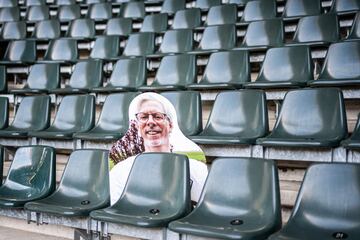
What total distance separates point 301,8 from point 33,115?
149 centimetres

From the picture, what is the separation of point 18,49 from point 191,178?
7.02ft

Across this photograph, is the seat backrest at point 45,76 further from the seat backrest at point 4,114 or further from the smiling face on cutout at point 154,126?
the smiling face on cutout at point 154,126

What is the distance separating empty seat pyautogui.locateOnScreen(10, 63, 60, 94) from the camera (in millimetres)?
2656

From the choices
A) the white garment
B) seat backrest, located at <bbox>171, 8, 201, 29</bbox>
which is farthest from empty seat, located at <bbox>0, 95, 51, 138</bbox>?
seat backrest, located at <bbox>171, 8, 201, 29</bbox>

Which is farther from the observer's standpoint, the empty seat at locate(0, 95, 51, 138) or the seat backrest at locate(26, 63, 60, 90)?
the seat backrest at locate(26, 63, 60, 90)

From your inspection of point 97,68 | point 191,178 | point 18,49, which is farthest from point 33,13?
point 191,178

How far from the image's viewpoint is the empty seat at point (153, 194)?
1.20 meters

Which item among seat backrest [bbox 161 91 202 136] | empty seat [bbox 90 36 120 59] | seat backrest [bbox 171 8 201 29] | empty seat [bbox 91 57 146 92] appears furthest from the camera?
seat backrest [bbox 171 8 201 29]

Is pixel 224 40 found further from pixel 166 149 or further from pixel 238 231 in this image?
pixel 238 231

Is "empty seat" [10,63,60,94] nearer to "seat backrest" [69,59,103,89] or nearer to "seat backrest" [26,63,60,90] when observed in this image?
"seat backrest" [26,63,60,90]

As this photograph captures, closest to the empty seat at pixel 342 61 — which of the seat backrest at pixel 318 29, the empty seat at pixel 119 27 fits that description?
the seat backrest at pixel 318 29

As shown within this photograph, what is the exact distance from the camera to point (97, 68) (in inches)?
101

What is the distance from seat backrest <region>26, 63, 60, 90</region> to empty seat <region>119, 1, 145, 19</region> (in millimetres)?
959

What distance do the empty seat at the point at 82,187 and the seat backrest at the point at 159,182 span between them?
0.43ft
